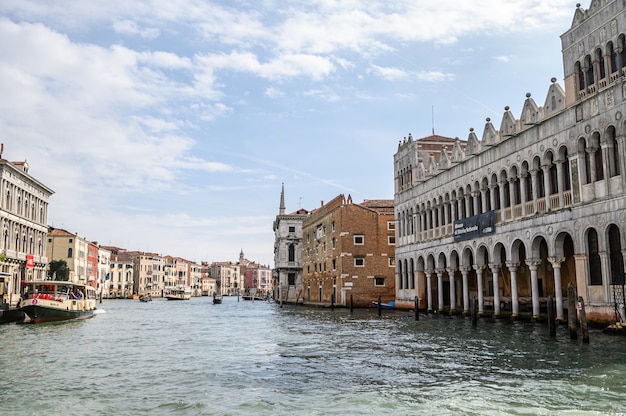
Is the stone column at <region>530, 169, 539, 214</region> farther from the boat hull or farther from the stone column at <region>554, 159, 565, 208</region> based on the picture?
the boat hull

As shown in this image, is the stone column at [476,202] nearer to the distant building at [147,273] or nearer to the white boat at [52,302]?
the white boat at [52,302]

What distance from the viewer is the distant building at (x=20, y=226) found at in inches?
1677

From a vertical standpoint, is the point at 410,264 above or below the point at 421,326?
above

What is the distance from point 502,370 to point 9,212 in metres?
41.3

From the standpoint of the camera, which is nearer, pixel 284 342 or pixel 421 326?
pixel 284 342

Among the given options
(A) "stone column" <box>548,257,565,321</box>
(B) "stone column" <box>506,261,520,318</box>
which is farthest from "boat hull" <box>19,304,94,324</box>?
(A) "stone column" <box>548,257,565,321</box>

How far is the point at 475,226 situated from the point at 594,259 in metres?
8.37

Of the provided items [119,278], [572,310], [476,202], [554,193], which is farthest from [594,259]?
[119,278]

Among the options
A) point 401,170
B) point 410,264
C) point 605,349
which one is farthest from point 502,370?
point 401,170

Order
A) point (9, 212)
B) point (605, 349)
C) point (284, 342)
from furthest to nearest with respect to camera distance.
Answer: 1. point (9, 212)
2. point (284, 342)
3. point (605, 349)

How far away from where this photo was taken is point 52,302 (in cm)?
2838

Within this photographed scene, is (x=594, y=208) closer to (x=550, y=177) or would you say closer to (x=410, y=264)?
(x=550, y=177)

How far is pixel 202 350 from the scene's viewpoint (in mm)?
17500

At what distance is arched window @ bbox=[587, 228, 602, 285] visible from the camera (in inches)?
792
